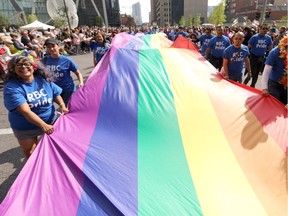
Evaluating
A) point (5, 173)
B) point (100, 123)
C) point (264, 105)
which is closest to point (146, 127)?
point (100, 123)

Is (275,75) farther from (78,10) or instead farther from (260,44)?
(78,10)

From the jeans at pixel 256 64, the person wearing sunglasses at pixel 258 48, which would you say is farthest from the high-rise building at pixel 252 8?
the jeans at pixel 256 64

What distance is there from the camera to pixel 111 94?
2.92 m

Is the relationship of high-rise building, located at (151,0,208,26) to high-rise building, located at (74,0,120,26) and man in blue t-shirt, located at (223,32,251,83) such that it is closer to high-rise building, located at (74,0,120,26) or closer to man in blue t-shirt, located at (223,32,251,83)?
high-rise building, located at (74,0,120,26)

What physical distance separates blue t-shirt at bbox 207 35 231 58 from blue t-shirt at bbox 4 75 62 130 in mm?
5110

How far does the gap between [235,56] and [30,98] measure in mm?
4131

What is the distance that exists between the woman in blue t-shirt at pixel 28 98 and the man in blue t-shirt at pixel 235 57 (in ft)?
12.1

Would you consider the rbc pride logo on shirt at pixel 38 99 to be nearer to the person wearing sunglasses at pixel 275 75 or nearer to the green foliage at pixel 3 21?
the person wearing sunglasses at pixel 275 75

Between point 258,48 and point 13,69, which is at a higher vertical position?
point 13,69

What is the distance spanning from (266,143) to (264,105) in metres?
0.71

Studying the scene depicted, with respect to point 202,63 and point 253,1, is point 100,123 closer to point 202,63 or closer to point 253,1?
point 202,63

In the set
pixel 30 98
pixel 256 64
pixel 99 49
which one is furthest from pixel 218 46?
pixel 30 98

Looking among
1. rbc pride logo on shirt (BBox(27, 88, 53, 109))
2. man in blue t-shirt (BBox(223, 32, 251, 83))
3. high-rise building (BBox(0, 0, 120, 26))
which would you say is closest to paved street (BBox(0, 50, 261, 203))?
rbc pride logo on shirt (BBox(27, 88, 53, 109))

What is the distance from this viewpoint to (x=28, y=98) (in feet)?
8.30
